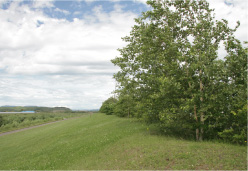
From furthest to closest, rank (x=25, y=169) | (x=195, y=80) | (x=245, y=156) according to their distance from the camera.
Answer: (x=25, y=169) < (x=195, y=80) < (x=245, y=156)

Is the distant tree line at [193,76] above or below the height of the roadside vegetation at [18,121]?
above

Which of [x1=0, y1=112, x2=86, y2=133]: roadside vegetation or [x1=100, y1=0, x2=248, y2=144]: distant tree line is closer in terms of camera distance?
[x1=100, y1=0, x2=248, y2=144]: distant tree line

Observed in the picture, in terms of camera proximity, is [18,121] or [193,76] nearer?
[193,76]

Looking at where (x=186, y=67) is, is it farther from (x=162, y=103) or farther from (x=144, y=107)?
(x=144, y=107)

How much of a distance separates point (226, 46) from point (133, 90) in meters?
8.08

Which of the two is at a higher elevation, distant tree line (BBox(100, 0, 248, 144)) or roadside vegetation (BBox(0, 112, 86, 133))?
distant tree line (BBox(100, 0, 248, 144))

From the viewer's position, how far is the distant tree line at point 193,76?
34.4 ft

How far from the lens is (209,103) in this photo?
11031mm

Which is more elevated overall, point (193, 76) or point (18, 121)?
point (193, 76)

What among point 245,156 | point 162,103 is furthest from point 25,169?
point 245,156

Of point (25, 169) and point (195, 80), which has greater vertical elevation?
point (195, 80)

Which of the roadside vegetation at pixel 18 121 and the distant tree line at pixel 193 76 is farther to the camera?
the roadside vegetation at pixel 18 121

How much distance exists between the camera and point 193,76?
474 inches

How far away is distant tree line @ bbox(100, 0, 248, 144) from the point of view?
10.5 meters
